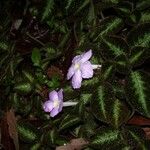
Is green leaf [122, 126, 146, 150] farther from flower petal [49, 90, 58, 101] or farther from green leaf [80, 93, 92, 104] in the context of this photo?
flower petal [49, 90, 58, 101]

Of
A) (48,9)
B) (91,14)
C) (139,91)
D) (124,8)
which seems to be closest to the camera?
(139,91)

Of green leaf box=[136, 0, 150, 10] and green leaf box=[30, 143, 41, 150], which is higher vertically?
green leaf box=[136, 0, 150, 10]

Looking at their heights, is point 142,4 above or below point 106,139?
above

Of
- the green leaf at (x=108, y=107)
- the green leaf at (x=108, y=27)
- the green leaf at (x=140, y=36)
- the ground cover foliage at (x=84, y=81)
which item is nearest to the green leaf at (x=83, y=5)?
the ground cover foliage at (x=84, y=81)

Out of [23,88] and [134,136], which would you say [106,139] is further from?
[23,88]

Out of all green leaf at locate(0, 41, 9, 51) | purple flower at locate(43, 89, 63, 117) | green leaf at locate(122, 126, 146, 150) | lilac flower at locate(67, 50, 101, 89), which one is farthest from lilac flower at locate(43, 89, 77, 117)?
green leaf at locate(0, 41, 9, 51)

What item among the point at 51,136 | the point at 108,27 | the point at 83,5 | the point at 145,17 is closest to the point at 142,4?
the point at 145,17
